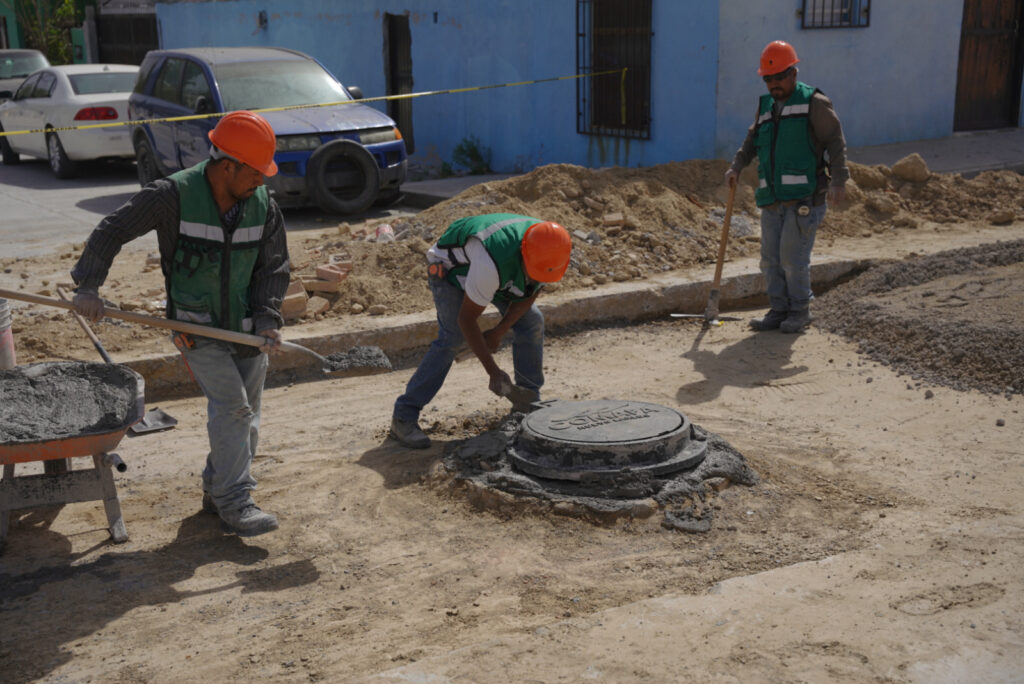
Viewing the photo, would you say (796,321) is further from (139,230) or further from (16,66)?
(16,66)

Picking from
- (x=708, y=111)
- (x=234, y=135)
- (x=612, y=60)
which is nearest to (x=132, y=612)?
(x=234, y=135)

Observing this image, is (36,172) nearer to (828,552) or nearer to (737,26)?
(737,26)

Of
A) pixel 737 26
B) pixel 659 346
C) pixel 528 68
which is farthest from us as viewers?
pixel 528 68

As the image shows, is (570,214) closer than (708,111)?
Yes

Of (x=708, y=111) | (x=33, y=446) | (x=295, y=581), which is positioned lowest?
(x=295, y=581)

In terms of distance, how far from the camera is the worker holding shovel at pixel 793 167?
23.4ft

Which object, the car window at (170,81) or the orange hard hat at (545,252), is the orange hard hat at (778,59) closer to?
the orange hard hat at (545,252)

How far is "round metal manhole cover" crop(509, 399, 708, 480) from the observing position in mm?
4855

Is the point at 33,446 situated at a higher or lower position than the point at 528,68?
lower

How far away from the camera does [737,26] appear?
38.2 feet

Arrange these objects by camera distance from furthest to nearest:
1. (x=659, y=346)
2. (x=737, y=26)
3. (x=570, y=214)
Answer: (x=737, y=26), (x=570, y=214), (x=659, y=346)

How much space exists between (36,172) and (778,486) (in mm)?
15122

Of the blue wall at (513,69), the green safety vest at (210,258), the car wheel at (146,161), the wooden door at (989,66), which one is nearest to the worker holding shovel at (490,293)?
the green safety vest at (210,258)

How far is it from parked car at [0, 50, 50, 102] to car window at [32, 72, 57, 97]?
3626 mm
